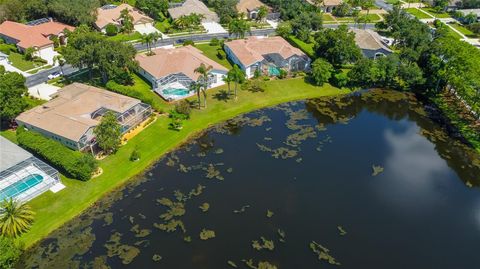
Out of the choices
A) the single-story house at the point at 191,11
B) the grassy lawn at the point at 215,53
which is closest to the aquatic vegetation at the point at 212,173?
the grassy lawn at the point at 215,53

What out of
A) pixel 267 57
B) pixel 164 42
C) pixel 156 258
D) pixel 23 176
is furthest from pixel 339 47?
pixel 23 176

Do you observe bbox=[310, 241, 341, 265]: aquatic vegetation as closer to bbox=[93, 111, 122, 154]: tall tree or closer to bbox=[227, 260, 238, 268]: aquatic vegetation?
bbox=[227, 260, 238, 268]: aquatic vegetation

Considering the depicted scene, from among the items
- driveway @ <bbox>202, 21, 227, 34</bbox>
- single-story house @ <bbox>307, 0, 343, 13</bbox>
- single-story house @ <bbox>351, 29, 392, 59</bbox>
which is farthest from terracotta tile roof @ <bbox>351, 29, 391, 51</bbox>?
driveway @ <bbox>202, 21, 227, 34</bbox>

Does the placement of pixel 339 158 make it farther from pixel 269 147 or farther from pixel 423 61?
pixel 423 61

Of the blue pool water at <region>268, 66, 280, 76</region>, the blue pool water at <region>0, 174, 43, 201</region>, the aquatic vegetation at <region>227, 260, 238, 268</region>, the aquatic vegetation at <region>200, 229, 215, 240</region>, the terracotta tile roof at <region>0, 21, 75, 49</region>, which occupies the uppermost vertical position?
the terracotta tile roof at <region>0, 21, 75, 49</region>

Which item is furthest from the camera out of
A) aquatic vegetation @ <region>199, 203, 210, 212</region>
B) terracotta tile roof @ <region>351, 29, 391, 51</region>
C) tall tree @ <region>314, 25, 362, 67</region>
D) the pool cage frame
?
terracotta tile roof @ <region>351, 29, 391, 51</region>

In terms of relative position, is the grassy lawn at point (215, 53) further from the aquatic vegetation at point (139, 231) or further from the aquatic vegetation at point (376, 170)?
the aquatic vegetation at point (139, 231)

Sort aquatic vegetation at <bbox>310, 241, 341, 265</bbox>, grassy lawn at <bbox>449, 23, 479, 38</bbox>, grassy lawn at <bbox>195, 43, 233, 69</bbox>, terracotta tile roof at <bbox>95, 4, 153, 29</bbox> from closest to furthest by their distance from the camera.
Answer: aquatic vegetation at <bbox>310, 241, 341, 265</bbox>, grassy lawn at <bbox>195, 43, 233, 69</bbox>, terracotta tile roof at <bbox>95, 4, 153, 29</bbox>, grassy lawn at <bbox>449, 23, 479, 38</bbox>

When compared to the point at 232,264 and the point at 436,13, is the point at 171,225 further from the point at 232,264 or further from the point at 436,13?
the point at 436,13
